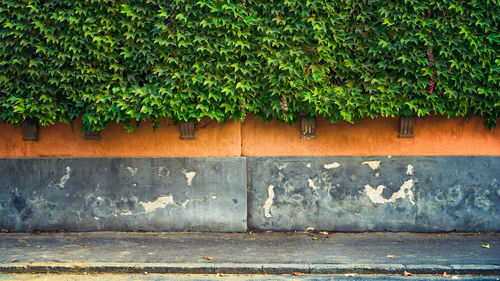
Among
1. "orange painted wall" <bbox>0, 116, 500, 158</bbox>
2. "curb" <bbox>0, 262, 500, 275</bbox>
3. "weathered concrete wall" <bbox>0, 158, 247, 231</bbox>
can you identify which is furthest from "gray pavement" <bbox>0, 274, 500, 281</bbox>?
"orange painted wall" <bbox>0, 116, 500, 158</bbox>

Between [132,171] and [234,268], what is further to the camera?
[132,171]

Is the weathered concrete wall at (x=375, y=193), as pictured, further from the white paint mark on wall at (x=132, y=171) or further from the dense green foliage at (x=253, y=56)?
the white paint mark on wall at (x=132, y=171)

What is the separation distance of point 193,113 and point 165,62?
0.97 m

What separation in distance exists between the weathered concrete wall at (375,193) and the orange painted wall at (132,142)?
68 centimetres

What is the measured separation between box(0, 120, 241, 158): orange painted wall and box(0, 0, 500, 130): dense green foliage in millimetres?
545

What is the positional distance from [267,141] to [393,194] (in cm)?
239

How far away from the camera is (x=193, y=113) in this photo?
302 inches

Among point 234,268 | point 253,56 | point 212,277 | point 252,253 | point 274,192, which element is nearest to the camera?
point 212,277

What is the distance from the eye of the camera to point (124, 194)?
827 centimetres

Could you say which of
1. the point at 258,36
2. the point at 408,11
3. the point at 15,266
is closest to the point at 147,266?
the point at 15,266

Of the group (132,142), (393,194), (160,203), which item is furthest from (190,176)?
(393,194)

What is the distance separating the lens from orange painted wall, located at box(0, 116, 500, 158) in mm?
8195

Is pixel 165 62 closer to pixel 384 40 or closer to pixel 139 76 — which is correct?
pixel 139 76

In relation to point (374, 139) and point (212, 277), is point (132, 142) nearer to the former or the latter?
point (212, 277)
